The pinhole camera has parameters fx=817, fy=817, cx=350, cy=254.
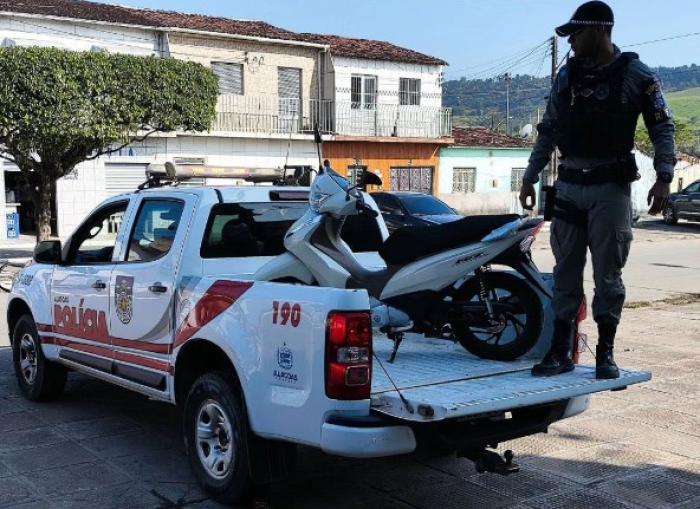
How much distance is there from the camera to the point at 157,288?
507 cm

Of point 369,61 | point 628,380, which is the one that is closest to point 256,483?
point 628,380

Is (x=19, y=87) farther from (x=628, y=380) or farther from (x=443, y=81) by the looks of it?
(x=443, y=81)

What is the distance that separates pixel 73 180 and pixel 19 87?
8741 millimetres

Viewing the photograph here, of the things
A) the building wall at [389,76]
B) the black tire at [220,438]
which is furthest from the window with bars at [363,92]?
the black tire at [220,438]

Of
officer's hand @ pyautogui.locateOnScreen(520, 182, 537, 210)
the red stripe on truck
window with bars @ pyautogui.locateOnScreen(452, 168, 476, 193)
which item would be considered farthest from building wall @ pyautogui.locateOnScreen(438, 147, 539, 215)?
the red stripe on truck

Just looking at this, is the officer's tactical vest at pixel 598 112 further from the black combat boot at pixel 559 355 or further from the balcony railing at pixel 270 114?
the balcony railing at pixel 270 114

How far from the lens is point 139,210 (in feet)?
18.6

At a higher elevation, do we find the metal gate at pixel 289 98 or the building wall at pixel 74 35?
the building wall at pixel 74 35

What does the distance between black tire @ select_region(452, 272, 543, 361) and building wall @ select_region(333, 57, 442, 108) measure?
2734 centimetres

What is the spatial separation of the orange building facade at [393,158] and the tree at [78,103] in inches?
447

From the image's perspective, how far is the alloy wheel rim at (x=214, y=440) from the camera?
434 cm

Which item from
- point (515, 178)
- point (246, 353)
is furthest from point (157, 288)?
point (515, 178)

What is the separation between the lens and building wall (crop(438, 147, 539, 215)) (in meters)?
33.2

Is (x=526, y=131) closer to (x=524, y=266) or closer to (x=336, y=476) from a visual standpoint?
(x=524, y=266)
